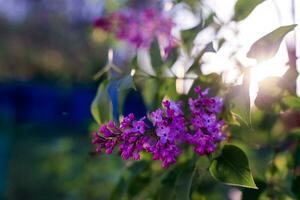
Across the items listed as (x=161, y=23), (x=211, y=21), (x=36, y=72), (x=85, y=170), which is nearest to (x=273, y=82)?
(x=211, y=21)

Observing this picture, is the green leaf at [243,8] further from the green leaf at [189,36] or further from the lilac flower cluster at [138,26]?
the lilac flower cluster at [138,26]

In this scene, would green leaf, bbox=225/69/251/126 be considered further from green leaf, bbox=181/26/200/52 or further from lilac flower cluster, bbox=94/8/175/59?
lilac flower cluster, bbox=94/8/175/59

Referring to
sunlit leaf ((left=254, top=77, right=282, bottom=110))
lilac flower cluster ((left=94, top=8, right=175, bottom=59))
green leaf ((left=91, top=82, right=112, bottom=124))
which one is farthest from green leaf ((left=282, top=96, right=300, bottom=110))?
lilac flower cluster ((left=94, top=8, right=175, bottom=59))

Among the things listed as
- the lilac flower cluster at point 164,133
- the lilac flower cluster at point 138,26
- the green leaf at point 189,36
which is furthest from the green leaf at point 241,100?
the lilac flower cluster at point 138,26

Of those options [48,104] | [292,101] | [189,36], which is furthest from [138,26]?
[48,104]

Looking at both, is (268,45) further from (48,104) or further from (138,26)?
(48,104)
